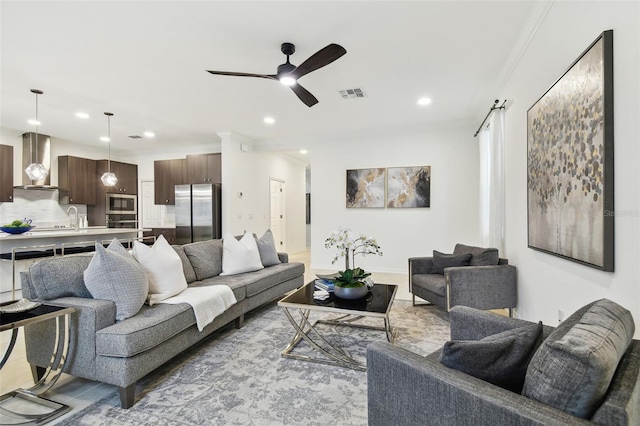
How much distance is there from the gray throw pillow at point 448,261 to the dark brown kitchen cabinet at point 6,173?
23.3 feet

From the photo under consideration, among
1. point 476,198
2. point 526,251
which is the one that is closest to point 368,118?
point 476,198

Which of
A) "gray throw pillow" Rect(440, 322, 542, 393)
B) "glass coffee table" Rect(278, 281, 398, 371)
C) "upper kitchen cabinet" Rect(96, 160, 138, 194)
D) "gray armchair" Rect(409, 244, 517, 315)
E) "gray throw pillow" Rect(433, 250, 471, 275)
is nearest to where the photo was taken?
"gray throw pillow" Rect(440, 322, 542, 393)

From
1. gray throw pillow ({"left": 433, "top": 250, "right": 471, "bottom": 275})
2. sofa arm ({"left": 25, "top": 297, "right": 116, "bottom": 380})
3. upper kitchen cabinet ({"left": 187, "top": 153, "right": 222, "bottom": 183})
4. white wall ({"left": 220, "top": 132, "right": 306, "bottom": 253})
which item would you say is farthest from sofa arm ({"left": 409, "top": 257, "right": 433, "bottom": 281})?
upper kitchen cabinet ({"left": 187, "top": 153, "right": 222, "bottom": 183})

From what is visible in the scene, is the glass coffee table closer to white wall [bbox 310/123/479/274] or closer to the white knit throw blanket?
the white knit throw blanket

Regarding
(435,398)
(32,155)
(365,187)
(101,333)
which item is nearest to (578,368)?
(435,398)

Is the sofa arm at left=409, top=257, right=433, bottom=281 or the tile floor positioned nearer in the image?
the tile floor

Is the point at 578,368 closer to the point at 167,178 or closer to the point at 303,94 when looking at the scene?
the point at 303,94

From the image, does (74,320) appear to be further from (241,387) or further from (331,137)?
(331,137)

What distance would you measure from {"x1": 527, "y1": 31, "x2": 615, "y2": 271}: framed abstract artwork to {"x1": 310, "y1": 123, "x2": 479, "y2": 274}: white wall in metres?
2.94

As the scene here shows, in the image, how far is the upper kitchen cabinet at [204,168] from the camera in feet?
21.1

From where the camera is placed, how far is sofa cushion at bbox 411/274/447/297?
3.14 m

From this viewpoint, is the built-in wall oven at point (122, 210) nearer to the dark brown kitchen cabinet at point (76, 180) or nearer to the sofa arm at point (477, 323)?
the dark brown kitchen cabinet at point (76, 180)

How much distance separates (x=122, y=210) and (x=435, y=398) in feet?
26.3

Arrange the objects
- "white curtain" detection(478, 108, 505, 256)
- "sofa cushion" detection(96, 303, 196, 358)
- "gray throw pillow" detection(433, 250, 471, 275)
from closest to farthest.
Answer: "sofa cushion" detection(96, 303, 196, 358), "gray throw pillow" detection(433, 250, 471, 275), "white curtain" detection(478, 108, 505, 256)
